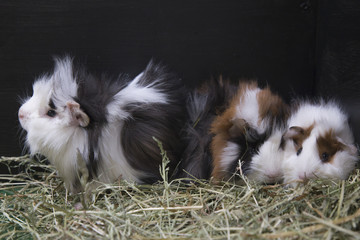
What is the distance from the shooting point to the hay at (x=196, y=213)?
4.44 ft

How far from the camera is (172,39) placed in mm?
2285

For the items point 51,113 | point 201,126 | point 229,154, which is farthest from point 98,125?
point 229,154

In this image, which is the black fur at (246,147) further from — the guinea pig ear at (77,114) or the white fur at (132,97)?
the guinea pig ear at (77,114)

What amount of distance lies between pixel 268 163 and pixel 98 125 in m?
0.78

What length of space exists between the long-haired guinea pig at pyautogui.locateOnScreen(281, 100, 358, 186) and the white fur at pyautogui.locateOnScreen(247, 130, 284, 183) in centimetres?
3

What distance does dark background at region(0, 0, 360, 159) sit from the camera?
2209 millimetres

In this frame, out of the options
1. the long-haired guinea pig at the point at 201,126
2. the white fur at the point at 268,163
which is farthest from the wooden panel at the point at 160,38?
the white fur at the point at 268,163

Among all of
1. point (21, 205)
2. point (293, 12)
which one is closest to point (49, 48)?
point (21, 205)

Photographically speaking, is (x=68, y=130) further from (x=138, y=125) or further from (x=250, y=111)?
(x=250, y=111)

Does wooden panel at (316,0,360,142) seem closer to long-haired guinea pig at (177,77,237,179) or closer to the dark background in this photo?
the dark background

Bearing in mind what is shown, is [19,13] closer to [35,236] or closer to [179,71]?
[179,71]

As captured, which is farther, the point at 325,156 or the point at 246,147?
the point at 246,147

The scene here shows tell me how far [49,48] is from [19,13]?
0.76 feet

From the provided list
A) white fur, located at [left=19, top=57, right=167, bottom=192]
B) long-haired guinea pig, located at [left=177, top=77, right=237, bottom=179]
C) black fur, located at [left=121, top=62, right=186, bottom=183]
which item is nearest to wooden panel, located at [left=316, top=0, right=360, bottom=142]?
long-haired guinea pig, located at [left=177, top=77, right=237, bottom=179]
